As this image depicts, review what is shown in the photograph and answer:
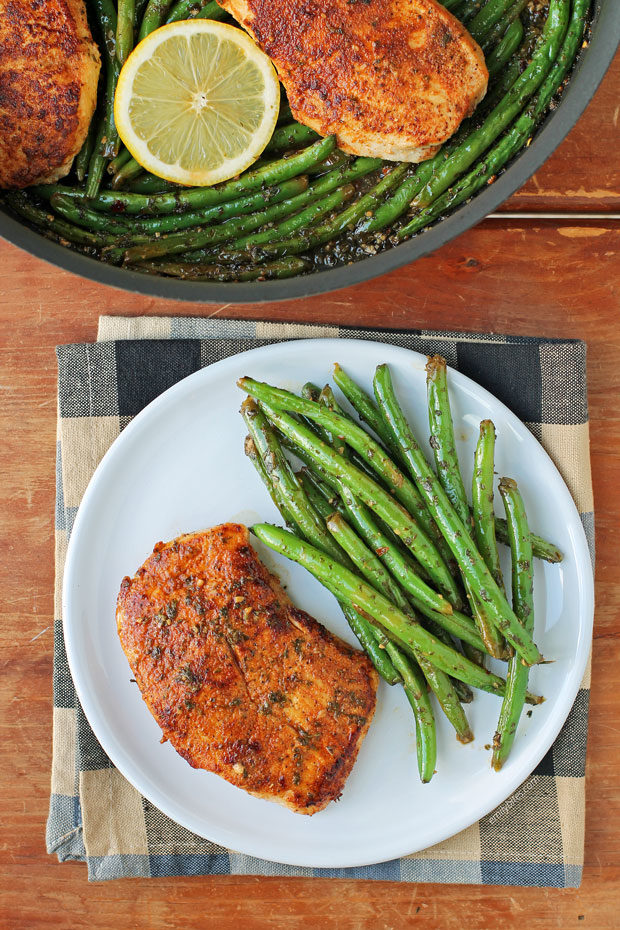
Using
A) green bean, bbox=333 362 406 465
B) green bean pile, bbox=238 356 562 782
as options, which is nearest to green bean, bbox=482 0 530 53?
green bean pile, bbox=238 356 562 782

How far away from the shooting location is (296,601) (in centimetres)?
290

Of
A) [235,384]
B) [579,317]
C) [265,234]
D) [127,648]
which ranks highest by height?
[265,234]

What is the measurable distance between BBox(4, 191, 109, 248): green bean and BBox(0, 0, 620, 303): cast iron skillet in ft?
0.54

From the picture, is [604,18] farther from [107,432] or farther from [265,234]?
[107,432]

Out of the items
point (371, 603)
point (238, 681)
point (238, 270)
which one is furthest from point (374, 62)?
point (238, 681)

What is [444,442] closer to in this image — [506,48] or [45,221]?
[506,48]

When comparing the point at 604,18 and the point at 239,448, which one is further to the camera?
the point at 239,448

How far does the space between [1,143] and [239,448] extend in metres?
1.32

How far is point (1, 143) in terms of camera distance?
2.41 meters

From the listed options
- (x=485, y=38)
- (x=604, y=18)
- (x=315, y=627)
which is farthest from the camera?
(x=315, y=627)

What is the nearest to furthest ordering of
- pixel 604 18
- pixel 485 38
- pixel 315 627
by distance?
pixel 604 18
pixel 485 38
pixel 315 627

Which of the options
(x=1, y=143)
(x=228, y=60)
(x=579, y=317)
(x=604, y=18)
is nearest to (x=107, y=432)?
(x=1, y=143)

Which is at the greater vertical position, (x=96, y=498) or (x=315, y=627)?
(x=96, y=498)

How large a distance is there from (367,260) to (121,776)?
219 centimetres
